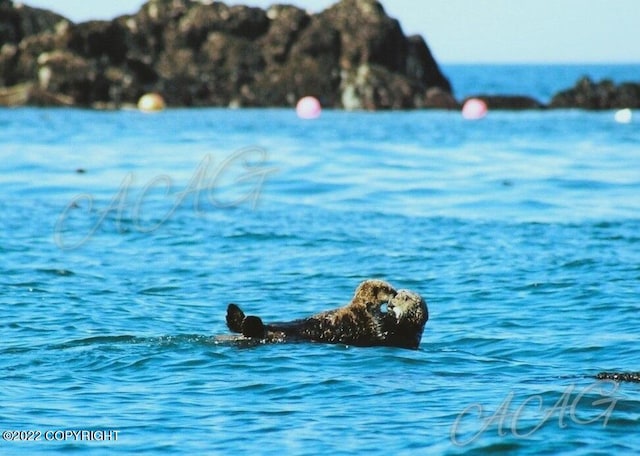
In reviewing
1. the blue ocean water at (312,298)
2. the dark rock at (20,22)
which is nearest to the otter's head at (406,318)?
the blue ocean water at (312,298)

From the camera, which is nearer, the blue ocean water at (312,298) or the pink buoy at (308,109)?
the blue ocean water at (312,298)

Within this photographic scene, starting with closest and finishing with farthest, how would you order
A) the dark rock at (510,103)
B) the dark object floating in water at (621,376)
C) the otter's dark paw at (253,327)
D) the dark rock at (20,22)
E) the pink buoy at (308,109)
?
the dark object floating in water at (621,376) < the otter's dark paw at (253,327) < the pink buoy at (308,109) < the dark rock at (510,103) < the dark rock at (20,22)

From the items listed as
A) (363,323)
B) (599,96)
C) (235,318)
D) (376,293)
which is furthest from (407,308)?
(599,96)

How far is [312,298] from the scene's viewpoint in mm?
14891

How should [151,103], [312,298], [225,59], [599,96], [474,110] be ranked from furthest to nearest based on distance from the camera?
[225,59]
[599,96]
[151,103]
[474,110]
[312,298]

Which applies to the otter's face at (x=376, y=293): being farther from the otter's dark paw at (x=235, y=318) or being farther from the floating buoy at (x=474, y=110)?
the floating buoy at (x=474, y=110)

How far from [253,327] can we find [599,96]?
59830mm

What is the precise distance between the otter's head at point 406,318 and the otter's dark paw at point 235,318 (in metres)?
1.34

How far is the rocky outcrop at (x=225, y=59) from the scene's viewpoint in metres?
69.9

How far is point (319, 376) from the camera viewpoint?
1018 centimetres

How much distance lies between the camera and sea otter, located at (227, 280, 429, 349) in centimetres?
1073

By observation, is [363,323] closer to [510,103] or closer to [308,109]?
[308,109]

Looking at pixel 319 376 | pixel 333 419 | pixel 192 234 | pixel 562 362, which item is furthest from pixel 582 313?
pixel 192 234

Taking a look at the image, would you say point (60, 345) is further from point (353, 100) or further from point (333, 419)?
point (353, 100)
